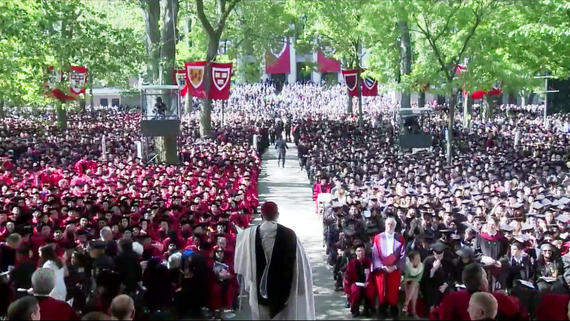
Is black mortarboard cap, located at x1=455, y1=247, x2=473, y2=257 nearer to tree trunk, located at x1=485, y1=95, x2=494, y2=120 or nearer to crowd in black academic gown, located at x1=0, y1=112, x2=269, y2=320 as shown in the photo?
crowd in black academic gown, located at x1=0, y1=112, x2=269, y2=320

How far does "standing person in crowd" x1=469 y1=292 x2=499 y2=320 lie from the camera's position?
5.27 m

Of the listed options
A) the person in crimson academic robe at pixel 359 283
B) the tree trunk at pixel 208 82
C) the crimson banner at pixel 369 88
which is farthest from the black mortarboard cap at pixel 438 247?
the crimson banner at pixel 369 88

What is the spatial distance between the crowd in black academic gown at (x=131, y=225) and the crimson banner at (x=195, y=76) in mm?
3598

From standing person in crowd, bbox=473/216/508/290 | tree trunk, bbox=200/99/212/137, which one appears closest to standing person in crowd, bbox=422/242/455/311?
standing person in crowd, bbox=473/216/508/290

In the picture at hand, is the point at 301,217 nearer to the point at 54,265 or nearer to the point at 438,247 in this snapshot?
the point at 438,247

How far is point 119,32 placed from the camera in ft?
59.2

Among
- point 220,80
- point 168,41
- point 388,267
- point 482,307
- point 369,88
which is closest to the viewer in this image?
point 482,307

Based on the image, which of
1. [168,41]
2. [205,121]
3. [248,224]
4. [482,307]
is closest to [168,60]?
[168,41]

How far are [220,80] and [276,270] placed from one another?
23432 millimetres

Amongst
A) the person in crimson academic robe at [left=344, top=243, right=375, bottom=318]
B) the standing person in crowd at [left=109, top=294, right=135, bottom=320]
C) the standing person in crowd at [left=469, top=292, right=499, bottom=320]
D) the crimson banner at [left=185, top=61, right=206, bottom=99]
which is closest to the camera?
the standing person in crowd at [left=469, top=292, right=499, bottom=320]

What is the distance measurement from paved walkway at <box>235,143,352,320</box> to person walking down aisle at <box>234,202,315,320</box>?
3808 millimetres

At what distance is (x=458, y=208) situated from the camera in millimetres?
14523

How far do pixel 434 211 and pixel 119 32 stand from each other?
349 inches

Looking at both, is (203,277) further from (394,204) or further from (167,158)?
(167,158)
